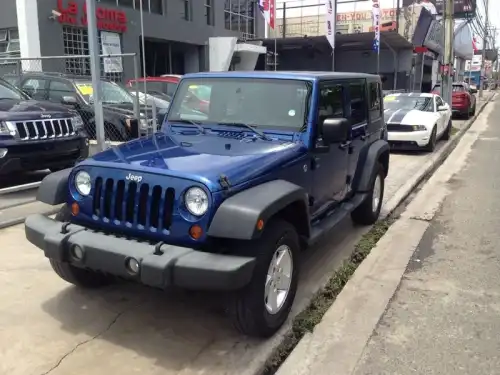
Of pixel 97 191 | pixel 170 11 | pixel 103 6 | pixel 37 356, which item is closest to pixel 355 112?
pixel 97 191

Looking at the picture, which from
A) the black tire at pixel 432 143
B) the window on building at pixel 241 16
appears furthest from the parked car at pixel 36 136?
the window on building at pixel 241 16

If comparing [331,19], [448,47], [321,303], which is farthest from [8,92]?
[331,19]

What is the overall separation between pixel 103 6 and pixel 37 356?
1686 cm

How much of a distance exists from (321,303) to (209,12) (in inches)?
906

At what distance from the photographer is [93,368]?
3131mm

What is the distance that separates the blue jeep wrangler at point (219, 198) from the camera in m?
3.08

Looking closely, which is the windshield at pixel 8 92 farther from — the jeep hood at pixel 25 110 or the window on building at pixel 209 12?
the window on building at pixel 209 12

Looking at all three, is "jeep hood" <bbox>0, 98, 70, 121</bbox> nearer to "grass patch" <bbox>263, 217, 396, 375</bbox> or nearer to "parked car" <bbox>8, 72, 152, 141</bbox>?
"parked car" <bbox>8, 72, 152, 141</bbox>

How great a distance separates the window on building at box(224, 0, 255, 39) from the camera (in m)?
26.9

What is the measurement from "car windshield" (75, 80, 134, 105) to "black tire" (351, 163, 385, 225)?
18.9 ft

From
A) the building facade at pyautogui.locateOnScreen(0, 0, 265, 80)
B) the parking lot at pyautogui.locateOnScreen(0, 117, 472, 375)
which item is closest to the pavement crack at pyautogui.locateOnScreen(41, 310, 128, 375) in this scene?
the parking lot at pyautogui.locateOnScreen(0, 117, 472, 375)

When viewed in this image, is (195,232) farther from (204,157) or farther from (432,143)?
(432,143)

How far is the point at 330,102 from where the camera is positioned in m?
4.69

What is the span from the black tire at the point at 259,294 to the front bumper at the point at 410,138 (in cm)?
920
